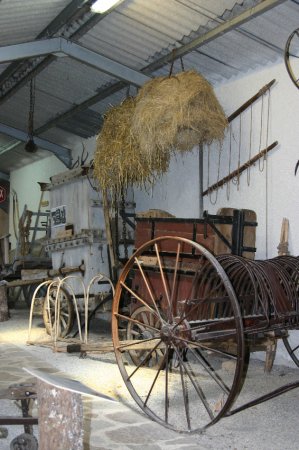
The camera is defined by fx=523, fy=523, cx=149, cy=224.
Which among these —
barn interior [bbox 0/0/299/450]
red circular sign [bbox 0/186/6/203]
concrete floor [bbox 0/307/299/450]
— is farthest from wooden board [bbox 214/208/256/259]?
red circular sign [bbox 0/186/6/203]

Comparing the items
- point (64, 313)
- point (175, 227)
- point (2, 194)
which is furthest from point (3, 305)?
point (2, 194)

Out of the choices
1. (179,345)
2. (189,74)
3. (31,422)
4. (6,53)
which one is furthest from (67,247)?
(31,422)

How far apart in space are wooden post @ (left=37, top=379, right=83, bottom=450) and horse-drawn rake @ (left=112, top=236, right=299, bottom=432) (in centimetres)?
143

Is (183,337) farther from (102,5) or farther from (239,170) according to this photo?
(102,5)

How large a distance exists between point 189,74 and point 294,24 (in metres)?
1.37

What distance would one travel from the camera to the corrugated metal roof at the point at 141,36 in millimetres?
6105

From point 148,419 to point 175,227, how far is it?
7.86 feet

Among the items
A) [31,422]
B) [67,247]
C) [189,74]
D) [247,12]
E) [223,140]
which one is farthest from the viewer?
[67,247]

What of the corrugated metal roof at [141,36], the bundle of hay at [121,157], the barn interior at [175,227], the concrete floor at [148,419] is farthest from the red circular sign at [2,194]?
the concrete floor at [148,419]

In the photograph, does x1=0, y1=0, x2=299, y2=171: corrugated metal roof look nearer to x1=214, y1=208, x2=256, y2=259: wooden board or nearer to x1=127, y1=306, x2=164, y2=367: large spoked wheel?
x1=214, y1=208, x2=256, y2=259: wooden board

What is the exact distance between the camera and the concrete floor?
3.72 metres

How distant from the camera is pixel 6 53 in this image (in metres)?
7.37

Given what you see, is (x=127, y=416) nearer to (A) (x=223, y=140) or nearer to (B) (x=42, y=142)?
(A) (x=223, y=140)

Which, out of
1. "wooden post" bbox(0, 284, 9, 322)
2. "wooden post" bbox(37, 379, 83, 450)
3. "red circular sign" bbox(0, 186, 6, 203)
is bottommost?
"wooden post" bbox(0, 284, 9, 322)
